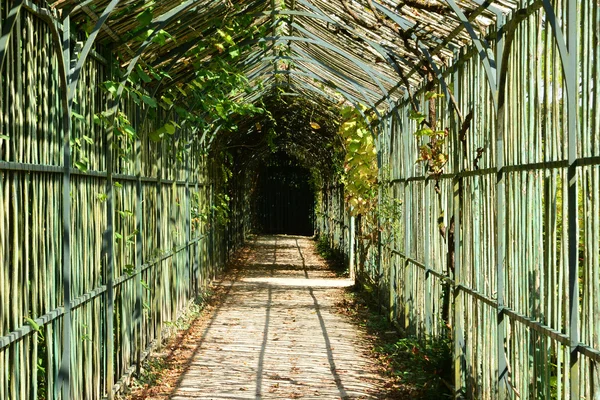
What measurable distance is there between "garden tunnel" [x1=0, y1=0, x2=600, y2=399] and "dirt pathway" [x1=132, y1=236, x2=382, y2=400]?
0.53 metres

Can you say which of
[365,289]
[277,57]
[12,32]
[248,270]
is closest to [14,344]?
[12,32]

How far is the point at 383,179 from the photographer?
1148 cm

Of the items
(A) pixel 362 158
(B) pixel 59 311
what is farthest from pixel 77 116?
(A) pixel 362 158

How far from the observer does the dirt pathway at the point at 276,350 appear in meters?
7.16

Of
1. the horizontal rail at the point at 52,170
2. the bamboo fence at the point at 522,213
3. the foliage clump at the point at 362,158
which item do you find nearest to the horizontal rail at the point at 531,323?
the bamboo fence at the point at 522,213

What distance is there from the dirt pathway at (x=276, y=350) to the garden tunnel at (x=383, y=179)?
0.53 metres

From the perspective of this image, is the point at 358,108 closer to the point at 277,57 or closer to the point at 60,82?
the point at 277,57

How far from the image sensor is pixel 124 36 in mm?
6375

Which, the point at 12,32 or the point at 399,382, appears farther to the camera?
the point at 399,382

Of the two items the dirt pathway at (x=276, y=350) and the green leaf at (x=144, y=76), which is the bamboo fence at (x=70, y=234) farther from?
the dirt pathway at (x=276, y=350)

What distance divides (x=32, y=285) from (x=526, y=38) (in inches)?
103

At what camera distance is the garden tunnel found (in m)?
3.75

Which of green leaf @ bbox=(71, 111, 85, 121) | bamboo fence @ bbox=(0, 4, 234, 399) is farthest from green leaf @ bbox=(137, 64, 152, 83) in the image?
green leaf @ bbox=(71, 111, 85, 121)

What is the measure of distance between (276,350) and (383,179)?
3.28m
